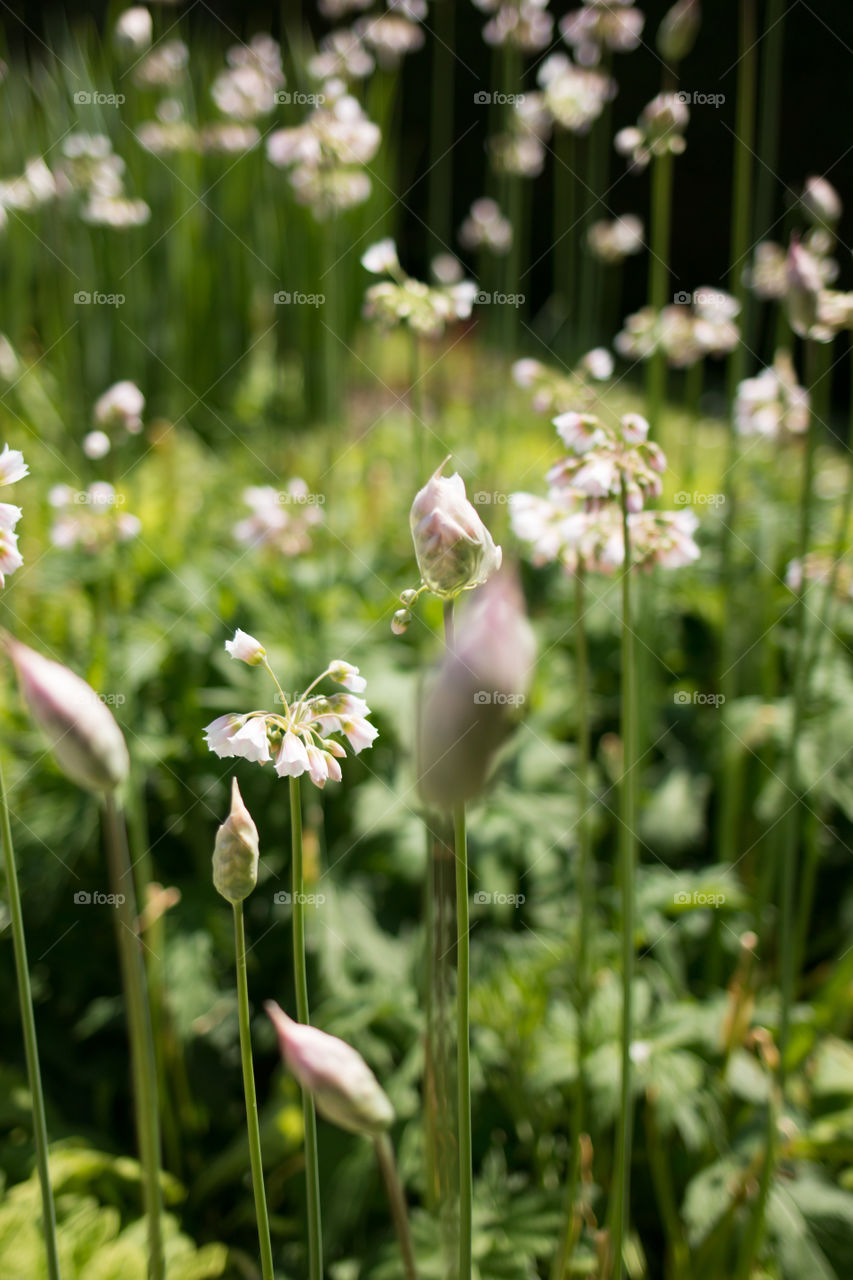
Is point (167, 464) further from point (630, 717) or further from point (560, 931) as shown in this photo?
point (630, 717)

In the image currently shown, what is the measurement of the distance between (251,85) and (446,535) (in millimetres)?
2641

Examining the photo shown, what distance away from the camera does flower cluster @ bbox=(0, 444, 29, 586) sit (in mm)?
713

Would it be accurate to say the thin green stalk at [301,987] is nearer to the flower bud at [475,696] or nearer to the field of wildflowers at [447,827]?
the field of wildflowers at [447,827]

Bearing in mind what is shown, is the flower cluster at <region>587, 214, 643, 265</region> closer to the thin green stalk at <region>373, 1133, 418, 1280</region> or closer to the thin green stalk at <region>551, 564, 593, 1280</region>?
the thin green stalk at <region>551, 564, 593, 1280</region>

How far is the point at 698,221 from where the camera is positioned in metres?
6.81

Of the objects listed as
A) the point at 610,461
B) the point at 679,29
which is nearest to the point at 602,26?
the point at 679,29

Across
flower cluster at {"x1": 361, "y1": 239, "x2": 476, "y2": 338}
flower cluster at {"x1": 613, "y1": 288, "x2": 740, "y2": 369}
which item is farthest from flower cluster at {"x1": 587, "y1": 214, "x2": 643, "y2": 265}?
flower cluster at {"x1": 361, "y1": 239, "x2": 476, "y2": 338}

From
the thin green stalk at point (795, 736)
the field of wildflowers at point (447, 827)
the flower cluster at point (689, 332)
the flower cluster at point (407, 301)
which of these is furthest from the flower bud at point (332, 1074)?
the flower cluster at point (689, 332)

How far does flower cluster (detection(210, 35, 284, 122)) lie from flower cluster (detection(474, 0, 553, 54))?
784mm

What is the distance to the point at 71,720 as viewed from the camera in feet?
Result: 1.87

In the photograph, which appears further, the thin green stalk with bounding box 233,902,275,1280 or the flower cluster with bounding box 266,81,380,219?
the flower cluster with bounding box 266,81,380,219

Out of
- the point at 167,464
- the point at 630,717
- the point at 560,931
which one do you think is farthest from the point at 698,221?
the point at 630,717

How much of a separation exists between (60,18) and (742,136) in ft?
21.1

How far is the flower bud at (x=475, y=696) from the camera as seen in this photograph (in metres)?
0.46
